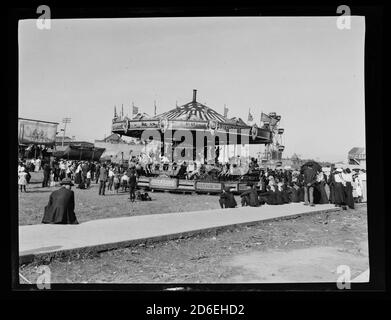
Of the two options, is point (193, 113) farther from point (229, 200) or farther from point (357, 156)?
point (357, 156)

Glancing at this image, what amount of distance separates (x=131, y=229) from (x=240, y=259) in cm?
116

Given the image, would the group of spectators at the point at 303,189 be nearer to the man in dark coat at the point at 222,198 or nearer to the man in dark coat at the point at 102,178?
the man in dark coat at the point at 222,198

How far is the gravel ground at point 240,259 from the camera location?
407 centimetres

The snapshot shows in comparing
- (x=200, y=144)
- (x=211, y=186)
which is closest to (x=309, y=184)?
(x=211, y=186)

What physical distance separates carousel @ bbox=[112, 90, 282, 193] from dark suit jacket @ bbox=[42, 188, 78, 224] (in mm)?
882

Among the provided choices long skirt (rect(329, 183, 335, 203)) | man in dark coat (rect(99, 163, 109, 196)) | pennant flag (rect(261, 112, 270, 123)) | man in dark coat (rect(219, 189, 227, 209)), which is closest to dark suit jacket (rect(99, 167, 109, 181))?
man in dark coat (rect(99, 163, 109, 196))

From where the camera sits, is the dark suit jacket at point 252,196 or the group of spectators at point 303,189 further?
the dark suit jacket at point 252,196

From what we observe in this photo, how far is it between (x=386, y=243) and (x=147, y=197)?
8.56 feet

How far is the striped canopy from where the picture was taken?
4340 millimetres

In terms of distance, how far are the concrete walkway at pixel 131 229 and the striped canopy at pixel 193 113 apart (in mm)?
1045

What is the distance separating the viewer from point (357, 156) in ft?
13.9

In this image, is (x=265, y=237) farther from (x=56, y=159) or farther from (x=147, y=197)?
A: (x=56, y=159)

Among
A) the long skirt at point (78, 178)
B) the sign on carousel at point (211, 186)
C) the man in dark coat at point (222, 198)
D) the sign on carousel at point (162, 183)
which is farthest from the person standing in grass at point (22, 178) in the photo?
the man in dark coat at point (222, 198)

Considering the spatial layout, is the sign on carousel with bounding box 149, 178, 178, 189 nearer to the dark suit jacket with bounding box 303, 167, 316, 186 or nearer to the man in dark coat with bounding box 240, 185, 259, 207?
the man in dark coat with bounding box 240, 185, 259, 207
